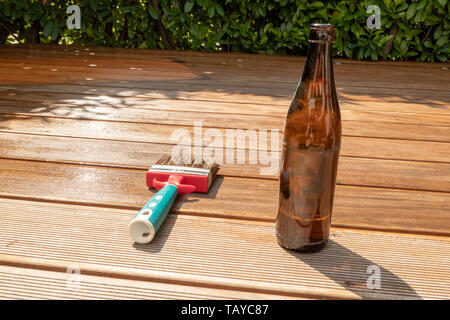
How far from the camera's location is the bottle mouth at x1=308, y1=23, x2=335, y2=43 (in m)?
0.72

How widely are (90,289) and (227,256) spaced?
0.86 ft

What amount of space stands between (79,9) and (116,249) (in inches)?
148

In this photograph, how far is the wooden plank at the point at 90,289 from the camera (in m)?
0.70

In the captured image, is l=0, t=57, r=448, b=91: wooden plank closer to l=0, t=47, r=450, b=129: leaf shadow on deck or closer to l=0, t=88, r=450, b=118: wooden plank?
l=0, t=47, r=450, b=129: leaf shadow on deck

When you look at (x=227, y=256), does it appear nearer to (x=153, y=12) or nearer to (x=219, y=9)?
(x=219, y=9)

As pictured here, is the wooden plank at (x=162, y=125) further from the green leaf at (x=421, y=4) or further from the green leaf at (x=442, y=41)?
the green leaf at (x=442, y=41)

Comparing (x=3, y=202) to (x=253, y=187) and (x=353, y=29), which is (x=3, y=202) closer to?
(x=253, y=187)

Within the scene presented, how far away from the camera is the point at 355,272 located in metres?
0.78

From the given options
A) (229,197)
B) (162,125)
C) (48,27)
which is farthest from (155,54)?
(229,197)

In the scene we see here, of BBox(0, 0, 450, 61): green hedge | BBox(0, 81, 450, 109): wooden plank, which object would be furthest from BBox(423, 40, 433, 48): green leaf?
BBox(0, 81, 450, 109): wooden plank

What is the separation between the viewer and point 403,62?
3.66 meters

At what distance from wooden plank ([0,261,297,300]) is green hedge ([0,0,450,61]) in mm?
3360

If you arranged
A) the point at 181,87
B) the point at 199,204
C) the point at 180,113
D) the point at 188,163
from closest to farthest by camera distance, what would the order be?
the point at 199,204
the point at 188,163
the point at 180,113
the point at 181,87

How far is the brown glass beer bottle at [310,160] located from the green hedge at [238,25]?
3.08 m
